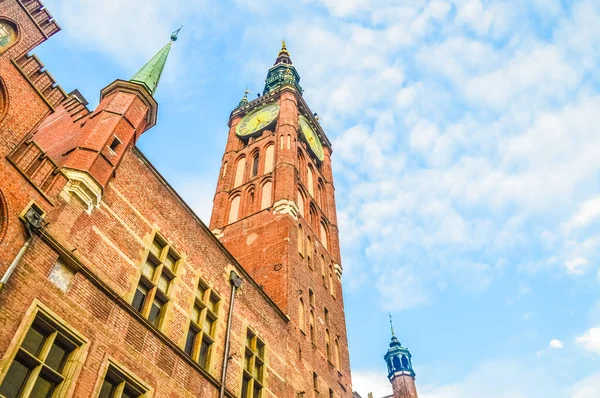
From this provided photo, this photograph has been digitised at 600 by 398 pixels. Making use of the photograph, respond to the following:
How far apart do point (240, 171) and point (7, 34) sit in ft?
69.9

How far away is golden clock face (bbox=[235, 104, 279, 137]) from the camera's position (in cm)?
3722

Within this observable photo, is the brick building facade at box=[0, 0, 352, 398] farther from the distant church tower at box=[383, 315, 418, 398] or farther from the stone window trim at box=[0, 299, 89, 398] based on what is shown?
the distant church tower at box=[383, 315, 418, 398]

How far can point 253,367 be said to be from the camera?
16.8 meters

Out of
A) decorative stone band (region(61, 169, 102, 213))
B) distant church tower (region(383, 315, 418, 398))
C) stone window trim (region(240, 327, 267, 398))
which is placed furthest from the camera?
distant church tower (region(383, 315, 418, 398))

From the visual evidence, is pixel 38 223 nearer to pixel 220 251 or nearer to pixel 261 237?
pixel 220 251

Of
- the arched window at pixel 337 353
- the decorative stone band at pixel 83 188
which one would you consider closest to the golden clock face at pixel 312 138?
the arched window at pixel 337 353

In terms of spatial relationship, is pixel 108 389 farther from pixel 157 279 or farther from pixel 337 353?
pixel 337 353

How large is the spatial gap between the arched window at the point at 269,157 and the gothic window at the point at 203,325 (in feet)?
53.5

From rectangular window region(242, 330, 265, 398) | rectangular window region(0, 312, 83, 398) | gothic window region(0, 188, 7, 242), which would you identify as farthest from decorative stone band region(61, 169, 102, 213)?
rectangular window region(242, 330, 265, 398)

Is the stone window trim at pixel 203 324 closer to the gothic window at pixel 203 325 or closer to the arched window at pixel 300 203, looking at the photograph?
the gothic window at pixel 203 325

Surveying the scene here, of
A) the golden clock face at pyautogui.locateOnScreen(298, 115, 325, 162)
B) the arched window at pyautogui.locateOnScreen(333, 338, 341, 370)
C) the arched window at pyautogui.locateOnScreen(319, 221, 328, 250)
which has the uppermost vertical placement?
the golden clock face at pyautogui.locateOnScreen(298, 115, 325, 162)

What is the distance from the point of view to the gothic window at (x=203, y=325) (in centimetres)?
1459

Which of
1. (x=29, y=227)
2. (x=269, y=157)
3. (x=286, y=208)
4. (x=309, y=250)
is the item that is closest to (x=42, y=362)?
(x=29, y=227)

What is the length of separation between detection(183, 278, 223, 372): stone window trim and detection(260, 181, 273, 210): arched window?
41.7 ft
